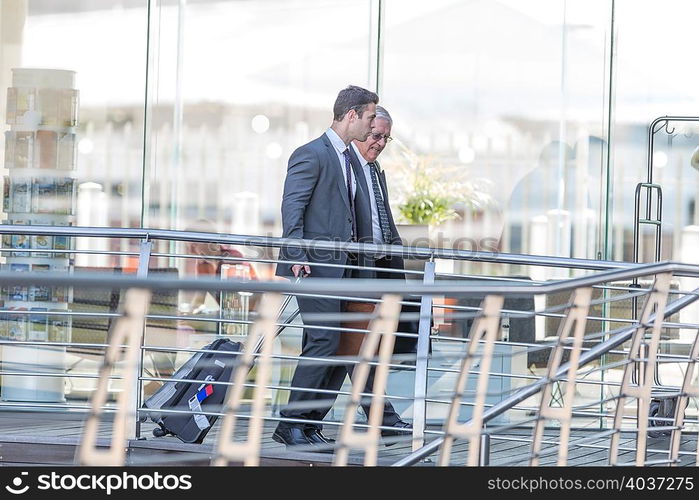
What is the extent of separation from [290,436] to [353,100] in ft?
4.97

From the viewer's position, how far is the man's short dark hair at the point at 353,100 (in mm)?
5527

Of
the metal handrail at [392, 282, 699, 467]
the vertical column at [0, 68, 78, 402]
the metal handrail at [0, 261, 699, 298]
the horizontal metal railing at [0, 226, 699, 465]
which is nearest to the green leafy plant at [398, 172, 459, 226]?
the horizontal metal railing at [0, 226, 699, 465]

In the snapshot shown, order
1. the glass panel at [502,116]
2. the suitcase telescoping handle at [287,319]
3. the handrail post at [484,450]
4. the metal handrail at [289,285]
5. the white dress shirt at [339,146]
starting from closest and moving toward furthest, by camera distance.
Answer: the metal handrail at [289,285] < the handrail post at [484,450] < the suitcase telescoping handle at [287,319] < the white dress shirt at [339,146] < the glass panel at [502,116]

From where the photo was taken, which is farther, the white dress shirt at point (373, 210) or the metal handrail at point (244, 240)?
the white dress shirt at point (373, 210)

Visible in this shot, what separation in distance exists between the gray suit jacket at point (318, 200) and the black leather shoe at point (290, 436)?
0.68 meters

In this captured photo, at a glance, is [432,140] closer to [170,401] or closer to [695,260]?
[695,260]

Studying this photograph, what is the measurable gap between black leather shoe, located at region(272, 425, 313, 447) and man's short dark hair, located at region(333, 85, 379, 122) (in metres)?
1.39

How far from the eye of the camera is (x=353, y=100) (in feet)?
18.1

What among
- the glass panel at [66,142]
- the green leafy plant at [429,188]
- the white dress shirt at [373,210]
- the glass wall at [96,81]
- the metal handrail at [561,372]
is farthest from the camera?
the green leafy plant at [429,188]

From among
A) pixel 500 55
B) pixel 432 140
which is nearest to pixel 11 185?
pixel 432 140

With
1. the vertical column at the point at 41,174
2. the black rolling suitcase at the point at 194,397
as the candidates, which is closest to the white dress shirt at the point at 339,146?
the black rolling suitcase at the point at 194,397

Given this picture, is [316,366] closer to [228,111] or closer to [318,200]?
[318,200]

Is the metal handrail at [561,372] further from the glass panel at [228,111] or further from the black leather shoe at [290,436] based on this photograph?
the glass panel at [228,111]

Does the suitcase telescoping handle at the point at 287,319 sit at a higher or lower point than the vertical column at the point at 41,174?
lower
